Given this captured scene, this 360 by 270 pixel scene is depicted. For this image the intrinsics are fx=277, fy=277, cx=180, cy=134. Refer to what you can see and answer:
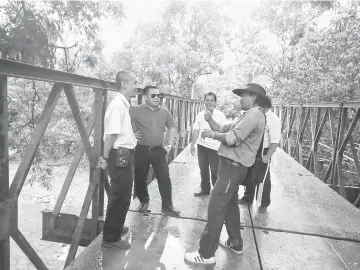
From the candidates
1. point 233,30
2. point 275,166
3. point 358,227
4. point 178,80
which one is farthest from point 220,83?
point 358,227

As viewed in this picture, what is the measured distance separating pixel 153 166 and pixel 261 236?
4.52 ft

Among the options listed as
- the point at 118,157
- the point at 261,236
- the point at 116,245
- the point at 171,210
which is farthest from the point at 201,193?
the point at 118,157

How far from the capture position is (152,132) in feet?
10.2

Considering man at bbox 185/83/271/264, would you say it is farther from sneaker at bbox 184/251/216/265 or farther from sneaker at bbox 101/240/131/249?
sneaker at bbox 101/240/131/249

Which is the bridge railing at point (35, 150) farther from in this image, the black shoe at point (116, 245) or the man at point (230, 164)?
the man at point (230, 164)

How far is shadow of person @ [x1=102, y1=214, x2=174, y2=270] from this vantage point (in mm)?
2252

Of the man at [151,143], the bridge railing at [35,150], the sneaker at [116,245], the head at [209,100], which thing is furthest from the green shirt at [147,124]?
the sneaker at [116,245]

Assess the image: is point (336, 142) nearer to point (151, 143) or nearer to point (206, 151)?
point (206, 151)

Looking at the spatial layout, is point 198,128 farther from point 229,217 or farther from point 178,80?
point 178,80

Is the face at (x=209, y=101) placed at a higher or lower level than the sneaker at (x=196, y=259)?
higher

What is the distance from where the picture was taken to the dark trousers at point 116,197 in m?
2.34

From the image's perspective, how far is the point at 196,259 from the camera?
2.31 metres

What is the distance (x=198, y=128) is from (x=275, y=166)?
2580 mm

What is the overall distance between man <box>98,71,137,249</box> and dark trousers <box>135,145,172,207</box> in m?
0.70
